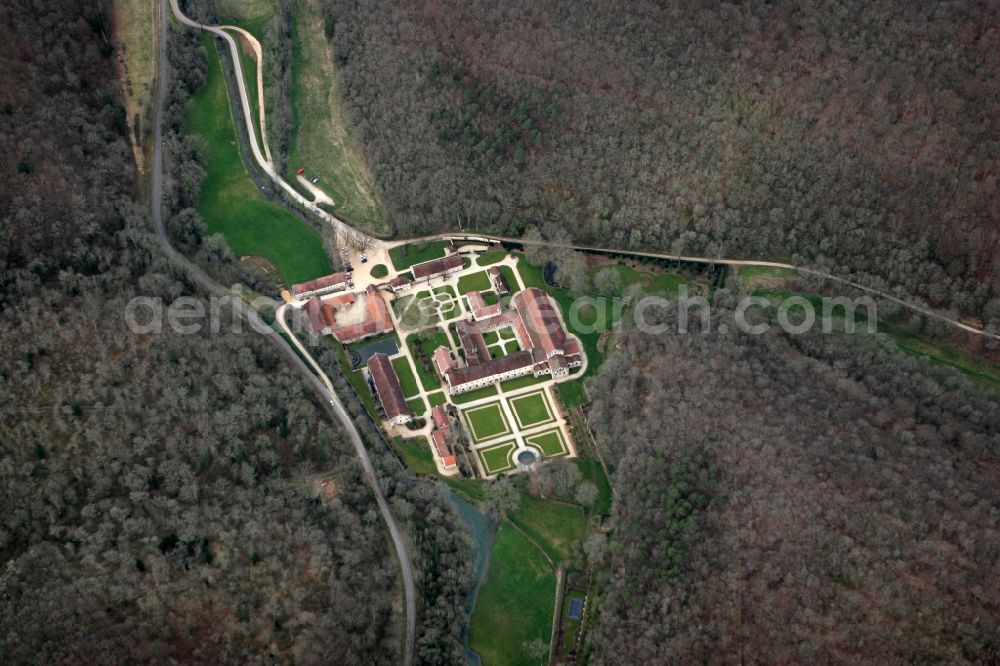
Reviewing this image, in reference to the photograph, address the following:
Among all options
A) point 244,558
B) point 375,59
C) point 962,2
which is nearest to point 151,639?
point 244,558

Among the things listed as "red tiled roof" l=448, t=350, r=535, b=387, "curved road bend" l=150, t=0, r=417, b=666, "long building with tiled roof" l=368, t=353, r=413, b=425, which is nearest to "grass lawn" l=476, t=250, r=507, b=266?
"red tiled roof" l=448, t=350, r=535, b=387

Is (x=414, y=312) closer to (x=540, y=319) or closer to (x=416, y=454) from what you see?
(x=540, y=319)

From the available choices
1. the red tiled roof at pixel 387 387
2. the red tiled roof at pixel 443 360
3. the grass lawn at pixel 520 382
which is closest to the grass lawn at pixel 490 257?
the red tiled roof at pixel 443 360

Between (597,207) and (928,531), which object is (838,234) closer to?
(597,207)

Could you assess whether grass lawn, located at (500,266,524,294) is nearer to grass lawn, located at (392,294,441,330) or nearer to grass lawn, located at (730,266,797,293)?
grass lawn, located at (392,294,441,330)

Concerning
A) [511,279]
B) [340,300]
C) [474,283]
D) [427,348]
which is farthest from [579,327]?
[340,300]
